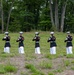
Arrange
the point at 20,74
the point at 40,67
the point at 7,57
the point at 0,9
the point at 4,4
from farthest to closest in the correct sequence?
the point at 4,4
the point at 0,9
the point at 7,57
the point at 40,67
the point at 20,74

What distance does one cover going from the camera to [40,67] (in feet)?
38.0

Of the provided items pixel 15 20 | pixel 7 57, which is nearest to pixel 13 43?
pixel 7 57

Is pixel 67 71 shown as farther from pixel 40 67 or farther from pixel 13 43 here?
pixel 13 43

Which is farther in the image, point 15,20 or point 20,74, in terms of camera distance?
point 15,20

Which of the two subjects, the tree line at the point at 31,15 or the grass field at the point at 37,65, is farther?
the tree line at the point at 31,15

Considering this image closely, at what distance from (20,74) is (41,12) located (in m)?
47.6

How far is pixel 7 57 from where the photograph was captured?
1318cm

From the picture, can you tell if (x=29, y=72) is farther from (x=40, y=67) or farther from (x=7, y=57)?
(x=7, y=57)

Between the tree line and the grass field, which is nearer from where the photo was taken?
the grass field

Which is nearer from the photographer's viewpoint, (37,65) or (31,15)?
(37,65)

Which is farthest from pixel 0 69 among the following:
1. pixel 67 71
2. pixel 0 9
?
pixel 0 9

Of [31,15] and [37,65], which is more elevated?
[31,15]

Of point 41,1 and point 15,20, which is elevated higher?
point 41,1

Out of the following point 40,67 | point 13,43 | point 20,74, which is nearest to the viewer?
point 20,74
